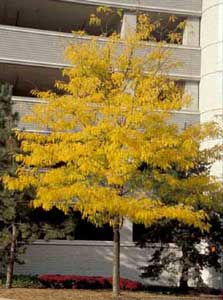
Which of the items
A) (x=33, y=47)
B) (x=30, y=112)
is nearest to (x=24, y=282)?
(x=30, y=112)

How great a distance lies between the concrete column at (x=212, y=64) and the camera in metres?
24.6

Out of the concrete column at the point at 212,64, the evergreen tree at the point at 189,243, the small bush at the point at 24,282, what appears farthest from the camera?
the concrete column at the point at 212,64

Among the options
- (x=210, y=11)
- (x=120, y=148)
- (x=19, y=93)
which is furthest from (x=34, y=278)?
(x=210, y=11)

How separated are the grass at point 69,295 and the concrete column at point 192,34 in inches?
434

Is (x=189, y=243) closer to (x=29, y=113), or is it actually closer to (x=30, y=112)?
(x=30, y=112)

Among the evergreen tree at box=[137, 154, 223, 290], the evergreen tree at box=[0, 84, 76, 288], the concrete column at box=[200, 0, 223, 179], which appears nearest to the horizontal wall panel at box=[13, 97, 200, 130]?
the concrete column at box=[200, 0, 223, 179]

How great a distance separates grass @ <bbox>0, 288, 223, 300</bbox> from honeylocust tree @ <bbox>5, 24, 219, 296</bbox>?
72 centimetres

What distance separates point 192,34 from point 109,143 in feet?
38.9

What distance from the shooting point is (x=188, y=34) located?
25.9 m

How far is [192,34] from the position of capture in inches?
1019

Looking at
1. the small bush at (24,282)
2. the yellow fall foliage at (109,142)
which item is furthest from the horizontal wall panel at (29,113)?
the yellow fall foliage at (109,142)

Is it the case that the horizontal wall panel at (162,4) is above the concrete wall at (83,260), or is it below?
above

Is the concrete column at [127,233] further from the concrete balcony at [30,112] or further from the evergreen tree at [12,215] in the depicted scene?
the evergreen tree at [12,215]

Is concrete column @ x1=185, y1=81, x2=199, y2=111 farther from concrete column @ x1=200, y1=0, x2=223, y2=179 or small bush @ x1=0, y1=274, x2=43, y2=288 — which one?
small bush @ x1=0, y1=274, x2=43, y2=288
